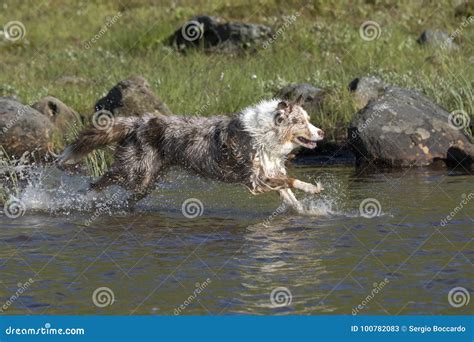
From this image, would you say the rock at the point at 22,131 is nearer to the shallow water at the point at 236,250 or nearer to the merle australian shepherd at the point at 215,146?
the shallow water at the point at 236,250

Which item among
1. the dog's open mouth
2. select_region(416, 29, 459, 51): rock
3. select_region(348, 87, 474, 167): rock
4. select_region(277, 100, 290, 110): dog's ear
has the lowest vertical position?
select_region(348, 87, 474, 167): rock

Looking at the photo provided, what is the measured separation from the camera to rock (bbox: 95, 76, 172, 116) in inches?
709

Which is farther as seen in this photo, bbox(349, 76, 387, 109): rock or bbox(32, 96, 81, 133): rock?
bbox(349, 76, 387, 109): rock

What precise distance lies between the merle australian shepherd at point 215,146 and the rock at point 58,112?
4.91 metres

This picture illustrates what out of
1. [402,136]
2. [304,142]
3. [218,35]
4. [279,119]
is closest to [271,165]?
[304,142]

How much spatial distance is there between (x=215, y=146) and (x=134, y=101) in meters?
5.76

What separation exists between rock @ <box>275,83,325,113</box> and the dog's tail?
627 centimetres

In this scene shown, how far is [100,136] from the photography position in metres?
13.0

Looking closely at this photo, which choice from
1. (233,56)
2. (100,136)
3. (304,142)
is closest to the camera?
(304,142)

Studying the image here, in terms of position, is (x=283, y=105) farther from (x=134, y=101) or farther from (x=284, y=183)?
(x=134, y=101)

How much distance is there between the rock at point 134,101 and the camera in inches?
709

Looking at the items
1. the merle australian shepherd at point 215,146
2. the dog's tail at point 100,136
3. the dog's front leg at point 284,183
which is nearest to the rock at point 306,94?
the merle australian shepherd at point 215,146

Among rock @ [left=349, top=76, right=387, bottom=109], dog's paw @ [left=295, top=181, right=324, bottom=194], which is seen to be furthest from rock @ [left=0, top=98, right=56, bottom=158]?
dog's paw @ [left=295, top=181, right=324, bottom=194]

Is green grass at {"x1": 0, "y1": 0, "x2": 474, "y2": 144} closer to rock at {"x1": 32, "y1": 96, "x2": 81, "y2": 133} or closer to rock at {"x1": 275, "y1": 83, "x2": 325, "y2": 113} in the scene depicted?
rock at {"x1": 275, "y1": 83, "x2": 325, "y2": 113}
